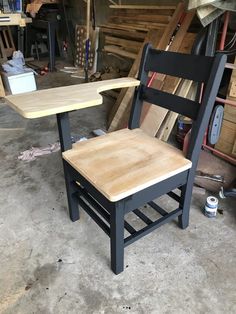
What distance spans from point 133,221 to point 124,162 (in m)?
0.55

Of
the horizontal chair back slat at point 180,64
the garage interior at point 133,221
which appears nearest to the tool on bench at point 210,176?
the garage interior at point 133,221

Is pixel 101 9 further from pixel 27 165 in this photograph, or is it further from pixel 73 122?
pixel 27 165

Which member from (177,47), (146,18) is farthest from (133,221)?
(146,18)

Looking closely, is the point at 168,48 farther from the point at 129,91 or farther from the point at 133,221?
the point at 133,221

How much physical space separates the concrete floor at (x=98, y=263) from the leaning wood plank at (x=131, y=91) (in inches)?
38.7

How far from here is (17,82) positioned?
3.37 m

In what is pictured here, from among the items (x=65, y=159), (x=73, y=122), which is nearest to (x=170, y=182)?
(x=65, y=159)

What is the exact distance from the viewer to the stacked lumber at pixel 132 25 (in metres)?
2.50

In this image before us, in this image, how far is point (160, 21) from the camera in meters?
2.50

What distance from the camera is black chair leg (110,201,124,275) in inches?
41.7

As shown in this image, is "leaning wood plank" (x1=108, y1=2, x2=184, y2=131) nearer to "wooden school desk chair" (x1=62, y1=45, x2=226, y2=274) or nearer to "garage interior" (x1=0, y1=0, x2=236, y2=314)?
"garage interior" (x1=0, y1=0, x2=236, y2=314)

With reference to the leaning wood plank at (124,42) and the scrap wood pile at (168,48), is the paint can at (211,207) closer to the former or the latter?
the scrap wood pile at (168,48)

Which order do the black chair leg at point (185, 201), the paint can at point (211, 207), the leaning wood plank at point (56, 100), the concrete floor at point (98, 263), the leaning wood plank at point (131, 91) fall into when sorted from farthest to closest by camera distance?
the leaning wood plank at point (131, 91) → the paint can at point (211, 207) → the black chair leg at point (185, 201) → the concrete floor at point (98, 263) → the leaning wood plank at point (56, 100)

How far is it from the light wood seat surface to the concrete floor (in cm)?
50
